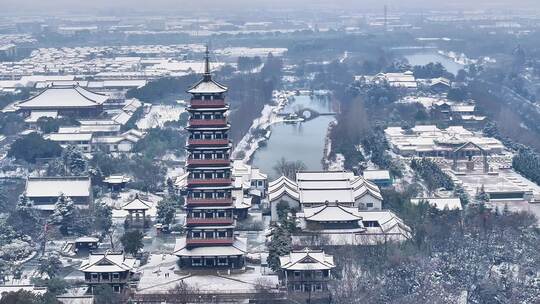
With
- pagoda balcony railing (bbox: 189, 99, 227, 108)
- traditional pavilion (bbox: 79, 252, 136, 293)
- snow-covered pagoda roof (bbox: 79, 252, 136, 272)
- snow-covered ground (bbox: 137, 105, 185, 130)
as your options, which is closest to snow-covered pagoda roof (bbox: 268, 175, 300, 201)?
pagoda balcony railing (bbox: 189, 99, 227, 108)

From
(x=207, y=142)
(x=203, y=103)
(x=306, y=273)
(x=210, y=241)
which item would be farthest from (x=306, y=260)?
(x=203, y=103)

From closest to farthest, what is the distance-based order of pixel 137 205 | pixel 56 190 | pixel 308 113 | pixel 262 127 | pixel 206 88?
pixel 206 88 < pixel 137 205 < pixel 56 190 < pixel 262 127 < pixel 308 113

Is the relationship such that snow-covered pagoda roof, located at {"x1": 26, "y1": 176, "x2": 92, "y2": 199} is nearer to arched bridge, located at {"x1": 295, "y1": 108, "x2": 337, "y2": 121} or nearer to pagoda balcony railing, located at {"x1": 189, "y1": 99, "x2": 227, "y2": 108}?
pagoda balcony railing, located at {"x1": 189, "y1": 99, "x2": 227, "y2": 108}

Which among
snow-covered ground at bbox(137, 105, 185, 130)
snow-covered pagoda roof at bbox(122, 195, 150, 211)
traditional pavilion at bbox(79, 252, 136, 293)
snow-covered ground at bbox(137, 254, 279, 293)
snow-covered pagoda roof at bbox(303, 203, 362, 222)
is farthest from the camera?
snow-covered ground at bbox(137, 105, 185, 130)

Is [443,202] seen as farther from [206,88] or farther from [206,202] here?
[206,88]

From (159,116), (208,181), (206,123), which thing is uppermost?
(206,123)

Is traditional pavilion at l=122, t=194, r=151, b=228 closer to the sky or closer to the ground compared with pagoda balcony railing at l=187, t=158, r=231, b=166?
closer to the ground
